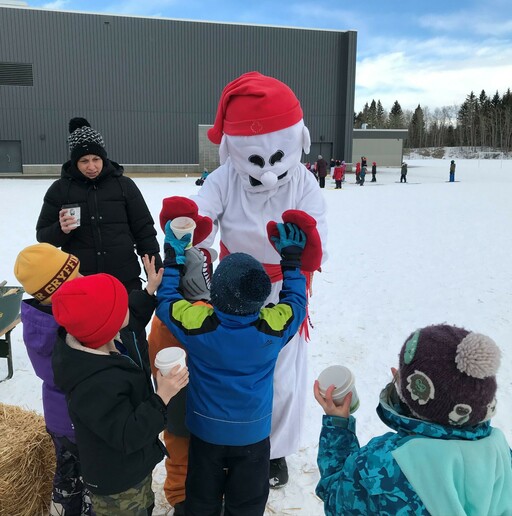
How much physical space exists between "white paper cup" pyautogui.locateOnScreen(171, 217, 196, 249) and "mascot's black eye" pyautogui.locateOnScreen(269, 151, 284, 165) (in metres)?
0.58

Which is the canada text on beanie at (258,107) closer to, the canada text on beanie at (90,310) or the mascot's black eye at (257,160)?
the mascot's black eye at (257,160)

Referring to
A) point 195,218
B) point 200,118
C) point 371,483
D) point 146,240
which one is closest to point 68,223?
point 146,240

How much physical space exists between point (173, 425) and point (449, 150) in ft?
253

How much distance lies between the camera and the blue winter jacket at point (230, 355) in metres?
1.91

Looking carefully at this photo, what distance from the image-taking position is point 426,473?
1.27 m

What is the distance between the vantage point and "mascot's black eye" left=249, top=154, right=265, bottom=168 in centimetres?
259

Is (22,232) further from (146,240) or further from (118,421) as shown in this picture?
(118,421)

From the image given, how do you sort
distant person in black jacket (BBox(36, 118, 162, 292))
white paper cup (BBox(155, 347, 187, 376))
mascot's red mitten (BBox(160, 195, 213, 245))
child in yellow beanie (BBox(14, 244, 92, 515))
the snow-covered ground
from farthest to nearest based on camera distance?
the snow-covered ground, distant person in black jacket (BBox(36, 118, 162, 292)), mascot's red mitten (BBox(160, 195, 213, 245)), child in yellow beanie (BBox(14, 244, 92, 515)), white paper cup (BBox(155, 347, 187, 376))

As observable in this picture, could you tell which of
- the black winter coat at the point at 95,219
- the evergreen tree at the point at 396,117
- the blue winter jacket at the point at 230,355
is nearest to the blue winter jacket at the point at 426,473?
the blue winter jacket at the point at 230,355

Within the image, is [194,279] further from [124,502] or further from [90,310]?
[124,502]

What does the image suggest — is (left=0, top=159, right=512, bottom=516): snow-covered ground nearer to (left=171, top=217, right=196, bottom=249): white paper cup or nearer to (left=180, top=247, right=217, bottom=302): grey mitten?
(left=180, top=247, right=217, bottom=302): grey mitten

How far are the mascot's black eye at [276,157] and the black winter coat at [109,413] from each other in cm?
130

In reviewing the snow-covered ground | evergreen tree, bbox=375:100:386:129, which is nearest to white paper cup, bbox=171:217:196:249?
the snow-covered ground

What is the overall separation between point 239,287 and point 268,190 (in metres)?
1.02
